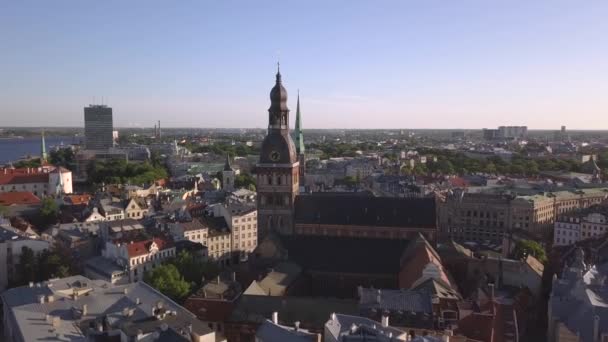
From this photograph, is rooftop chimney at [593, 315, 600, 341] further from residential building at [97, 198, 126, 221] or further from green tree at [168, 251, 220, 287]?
residential building at [97, 198, 126, 221]

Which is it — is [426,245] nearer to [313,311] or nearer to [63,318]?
[313,311]

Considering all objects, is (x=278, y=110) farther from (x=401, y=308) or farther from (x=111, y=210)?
(x=111, y=210)

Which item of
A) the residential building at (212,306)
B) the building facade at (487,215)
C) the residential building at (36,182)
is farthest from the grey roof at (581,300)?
the residential building at (36,182)

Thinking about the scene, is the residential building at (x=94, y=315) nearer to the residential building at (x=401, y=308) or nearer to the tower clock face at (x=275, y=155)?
the residential building at (x=401, y=308)

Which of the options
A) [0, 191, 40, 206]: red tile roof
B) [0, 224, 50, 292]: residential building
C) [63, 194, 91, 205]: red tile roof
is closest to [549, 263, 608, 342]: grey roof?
[0, 224, 50, 292]: residential building

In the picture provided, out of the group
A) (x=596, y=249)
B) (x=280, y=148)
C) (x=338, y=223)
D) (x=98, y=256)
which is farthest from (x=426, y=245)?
(x=98, y=256)
